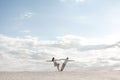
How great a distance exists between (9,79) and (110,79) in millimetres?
12127

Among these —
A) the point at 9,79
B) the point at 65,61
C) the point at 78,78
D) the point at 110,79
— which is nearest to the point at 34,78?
the point at 9,79

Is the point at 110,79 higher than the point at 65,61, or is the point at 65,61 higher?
the point at 65,61

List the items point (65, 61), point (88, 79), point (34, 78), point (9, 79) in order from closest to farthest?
point (9, 79), point (34, 78), point (88, 79), point (65, 61)

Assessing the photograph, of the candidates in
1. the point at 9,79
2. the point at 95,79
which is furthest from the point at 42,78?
the point at 95,79

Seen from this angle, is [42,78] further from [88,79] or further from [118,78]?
[118,78]

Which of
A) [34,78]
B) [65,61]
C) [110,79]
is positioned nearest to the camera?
[34,78]

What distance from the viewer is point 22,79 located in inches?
1057

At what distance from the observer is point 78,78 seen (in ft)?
101

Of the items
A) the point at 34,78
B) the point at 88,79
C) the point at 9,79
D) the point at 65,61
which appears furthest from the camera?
the point at 65,61

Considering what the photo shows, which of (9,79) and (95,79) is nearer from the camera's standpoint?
(9,79)

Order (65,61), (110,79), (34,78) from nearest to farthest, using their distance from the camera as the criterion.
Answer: (34,78), (110,79), (65,61)

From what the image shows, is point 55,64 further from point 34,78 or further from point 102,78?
point 34,78

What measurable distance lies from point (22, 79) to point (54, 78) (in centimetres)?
364

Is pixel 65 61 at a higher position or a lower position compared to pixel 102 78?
higher
